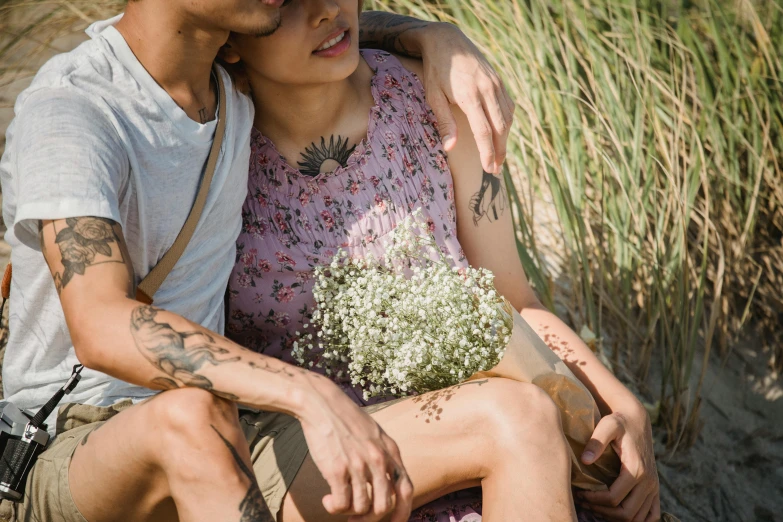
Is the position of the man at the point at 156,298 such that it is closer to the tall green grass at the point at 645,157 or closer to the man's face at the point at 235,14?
the man's face at the point at 235,14

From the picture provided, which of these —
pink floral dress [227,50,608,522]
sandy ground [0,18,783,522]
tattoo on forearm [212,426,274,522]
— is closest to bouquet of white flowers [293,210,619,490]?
pink floral dress [227,50,608,522]

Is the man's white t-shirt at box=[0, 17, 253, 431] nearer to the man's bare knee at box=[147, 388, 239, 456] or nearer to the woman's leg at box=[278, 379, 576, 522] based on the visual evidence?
the man's bare knee at box=[147, 388, 239, 456]

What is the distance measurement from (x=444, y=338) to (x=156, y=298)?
0.77 metres

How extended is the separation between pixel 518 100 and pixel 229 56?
175 cm

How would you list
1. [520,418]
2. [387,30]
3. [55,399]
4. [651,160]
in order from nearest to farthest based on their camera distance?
[520,418] → [55,399] → [387,30] → [651,160]

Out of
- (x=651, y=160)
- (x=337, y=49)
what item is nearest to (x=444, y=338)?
(x=337, y=49)

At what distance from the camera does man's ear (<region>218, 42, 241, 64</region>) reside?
224 centimetres

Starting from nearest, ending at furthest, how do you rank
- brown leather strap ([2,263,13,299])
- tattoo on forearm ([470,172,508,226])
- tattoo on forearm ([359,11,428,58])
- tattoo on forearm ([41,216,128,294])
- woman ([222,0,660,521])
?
tattoo on forearm ([41,216,128,294]), woman ([222,0,660,521]), brown leather strap ([2,263,13,299]), tattoo on forearm ([470,172,508,226]), tattoo on forearm ([359,11,428,58])

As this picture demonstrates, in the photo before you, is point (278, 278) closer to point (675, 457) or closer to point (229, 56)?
point (229, 56)

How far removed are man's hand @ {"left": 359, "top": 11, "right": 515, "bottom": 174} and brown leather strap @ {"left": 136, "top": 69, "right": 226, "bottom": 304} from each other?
680 mm

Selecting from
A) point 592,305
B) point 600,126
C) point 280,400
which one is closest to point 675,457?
point 592,305

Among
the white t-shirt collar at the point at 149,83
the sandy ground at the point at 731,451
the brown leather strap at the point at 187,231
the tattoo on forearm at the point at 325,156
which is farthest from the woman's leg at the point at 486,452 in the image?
the sandy ground at the point at 731,451

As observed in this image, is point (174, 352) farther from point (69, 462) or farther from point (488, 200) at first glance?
point (488, 200)

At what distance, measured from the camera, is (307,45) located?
216cm
